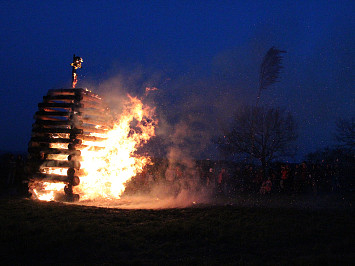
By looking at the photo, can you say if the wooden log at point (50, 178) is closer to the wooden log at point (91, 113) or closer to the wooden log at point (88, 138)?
the wooden log at point (88, 138)

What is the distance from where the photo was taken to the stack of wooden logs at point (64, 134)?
12.3 metres

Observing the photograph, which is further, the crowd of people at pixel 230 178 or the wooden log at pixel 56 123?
the crowd of people at pixel 230 178

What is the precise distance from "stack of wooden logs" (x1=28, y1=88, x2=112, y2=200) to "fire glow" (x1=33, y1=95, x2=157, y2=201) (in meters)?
0.34

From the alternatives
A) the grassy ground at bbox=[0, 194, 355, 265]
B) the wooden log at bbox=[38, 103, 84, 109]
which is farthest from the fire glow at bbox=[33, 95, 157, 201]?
the grassy ground at bbox=[0, 194, 355, 265]

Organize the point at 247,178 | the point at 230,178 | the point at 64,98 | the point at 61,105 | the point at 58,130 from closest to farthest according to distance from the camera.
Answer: the point at 58,130, the point at 61,105, the point at 64,98, the point at 230,178, the point at 247,178

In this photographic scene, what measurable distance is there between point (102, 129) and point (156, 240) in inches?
347

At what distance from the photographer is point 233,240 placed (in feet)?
21.4

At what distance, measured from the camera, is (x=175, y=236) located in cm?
691

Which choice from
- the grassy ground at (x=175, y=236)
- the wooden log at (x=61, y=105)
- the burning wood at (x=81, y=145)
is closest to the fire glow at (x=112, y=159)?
the burning wood at (x=81, y=145)

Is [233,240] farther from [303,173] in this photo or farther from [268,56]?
[268,56]

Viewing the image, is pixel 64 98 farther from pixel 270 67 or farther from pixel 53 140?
pixel 270 67

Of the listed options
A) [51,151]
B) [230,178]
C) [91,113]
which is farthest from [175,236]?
[230,178]

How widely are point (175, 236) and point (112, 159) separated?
26.7ft

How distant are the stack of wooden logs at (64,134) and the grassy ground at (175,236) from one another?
119 inches
